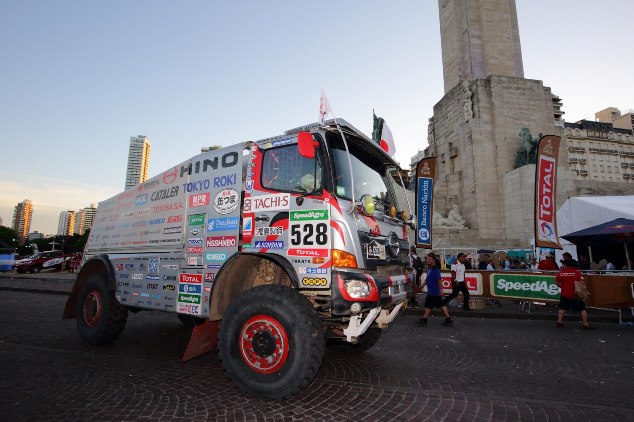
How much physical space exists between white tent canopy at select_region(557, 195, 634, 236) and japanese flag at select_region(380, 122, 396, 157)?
12.9 meters

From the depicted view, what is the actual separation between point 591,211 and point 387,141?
1394 cm

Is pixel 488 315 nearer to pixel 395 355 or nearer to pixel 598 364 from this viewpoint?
pixel 598 364

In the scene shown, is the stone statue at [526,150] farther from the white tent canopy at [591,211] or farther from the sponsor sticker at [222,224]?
the sponsor sticker at [222,224]

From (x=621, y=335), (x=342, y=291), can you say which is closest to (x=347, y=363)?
(x=342, y=291)

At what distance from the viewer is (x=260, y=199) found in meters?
4.36

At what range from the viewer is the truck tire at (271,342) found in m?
3.49

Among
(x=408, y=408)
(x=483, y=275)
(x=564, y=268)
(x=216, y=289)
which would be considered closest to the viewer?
(x=408, y=408)

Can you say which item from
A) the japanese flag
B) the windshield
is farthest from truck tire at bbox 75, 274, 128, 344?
the japanese flag

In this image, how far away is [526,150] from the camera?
33312mm

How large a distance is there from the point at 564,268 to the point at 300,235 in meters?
9.40

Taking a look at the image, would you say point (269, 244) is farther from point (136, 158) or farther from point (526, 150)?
point (136, 158)

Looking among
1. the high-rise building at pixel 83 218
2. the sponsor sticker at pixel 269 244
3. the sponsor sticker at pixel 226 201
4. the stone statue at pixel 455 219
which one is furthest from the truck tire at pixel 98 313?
the high-rise building at pixel 83 218

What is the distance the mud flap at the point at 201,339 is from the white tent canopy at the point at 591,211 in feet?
51.6

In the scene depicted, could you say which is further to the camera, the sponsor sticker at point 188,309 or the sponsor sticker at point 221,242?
the sponsor sticker at point 188,309
